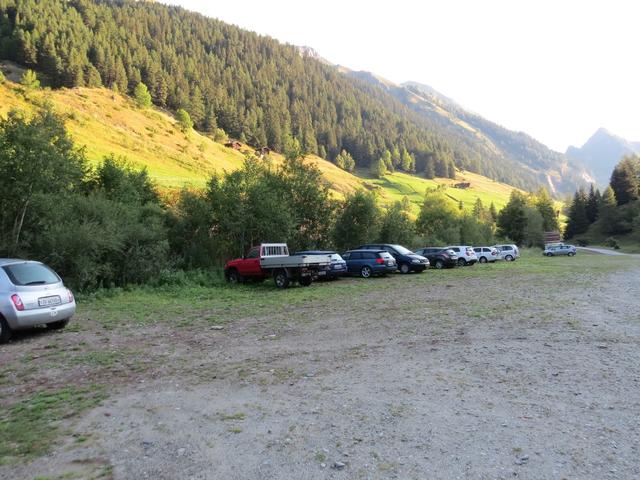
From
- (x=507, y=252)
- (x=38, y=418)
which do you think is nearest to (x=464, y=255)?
(x=507, y=252)

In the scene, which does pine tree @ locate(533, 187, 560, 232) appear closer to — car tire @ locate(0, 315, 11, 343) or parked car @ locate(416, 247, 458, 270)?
parked car @ locate(416, 247, 458, 270)

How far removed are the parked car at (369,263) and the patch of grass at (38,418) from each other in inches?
714

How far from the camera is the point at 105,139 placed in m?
57.8

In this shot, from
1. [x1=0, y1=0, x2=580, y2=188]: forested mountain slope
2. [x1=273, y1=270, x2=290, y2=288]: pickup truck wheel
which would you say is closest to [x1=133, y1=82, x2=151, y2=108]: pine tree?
[x1=0, y1=0, x2=580, y2=188]: forested mountain slope

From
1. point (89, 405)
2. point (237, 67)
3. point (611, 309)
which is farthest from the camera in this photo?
point (237, 67)

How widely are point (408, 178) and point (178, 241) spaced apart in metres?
125

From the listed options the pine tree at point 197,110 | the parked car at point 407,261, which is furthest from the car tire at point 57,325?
the pine tree at point 197,110

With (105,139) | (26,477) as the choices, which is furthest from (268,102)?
(26,477)

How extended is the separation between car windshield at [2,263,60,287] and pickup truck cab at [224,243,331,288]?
32.2 ft

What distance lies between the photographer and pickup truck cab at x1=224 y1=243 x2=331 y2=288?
58.9 ft

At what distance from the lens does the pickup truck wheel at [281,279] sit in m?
18.0

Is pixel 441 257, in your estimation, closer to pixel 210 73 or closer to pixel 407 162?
pixel 407 162

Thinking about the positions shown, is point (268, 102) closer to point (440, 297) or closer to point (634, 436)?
point (440, 297)

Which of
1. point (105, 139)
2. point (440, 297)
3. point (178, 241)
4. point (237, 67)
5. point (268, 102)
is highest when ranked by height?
point (237, 67)
